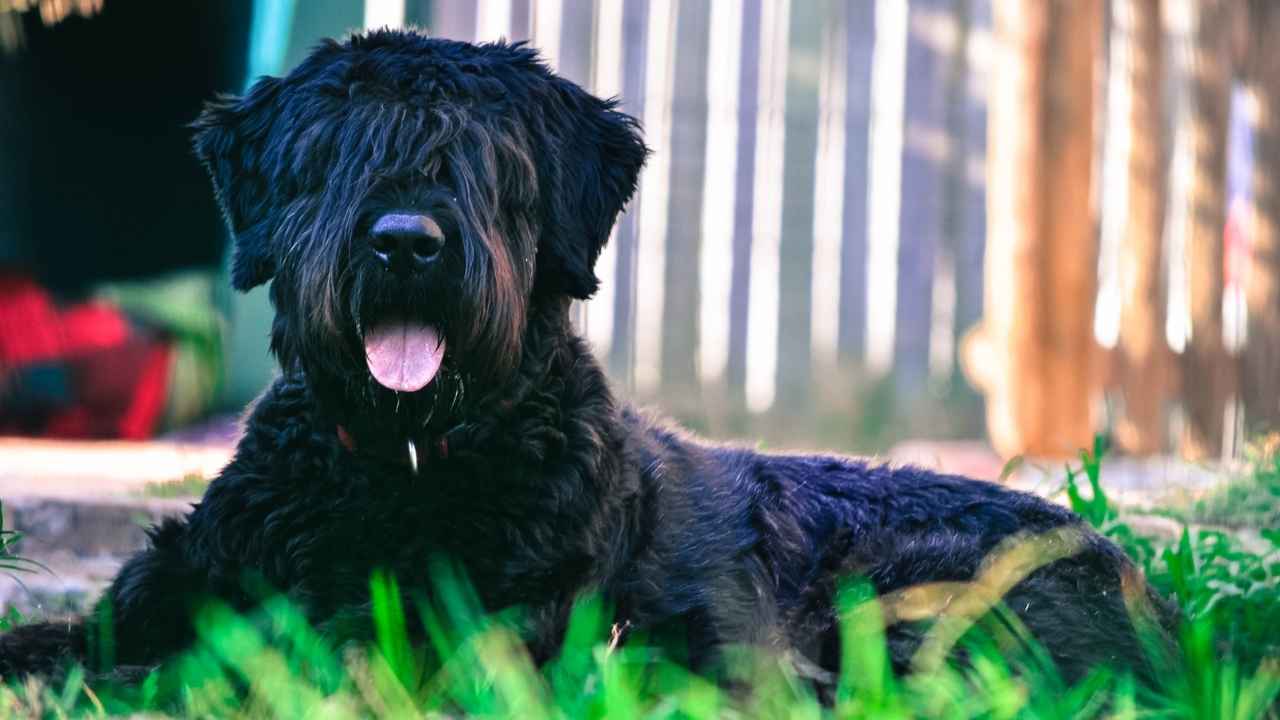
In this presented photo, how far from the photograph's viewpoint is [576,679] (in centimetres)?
267

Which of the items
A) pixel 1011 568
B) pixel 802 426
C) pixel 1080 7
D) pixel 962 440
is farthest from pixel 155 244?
pixel 1011 568

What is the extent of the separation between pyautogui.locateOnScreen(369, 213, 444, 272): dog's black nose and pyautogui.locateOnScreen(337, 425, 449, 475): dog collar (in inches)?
16.7

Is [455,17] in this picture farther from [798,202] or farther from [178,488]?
[178,488]

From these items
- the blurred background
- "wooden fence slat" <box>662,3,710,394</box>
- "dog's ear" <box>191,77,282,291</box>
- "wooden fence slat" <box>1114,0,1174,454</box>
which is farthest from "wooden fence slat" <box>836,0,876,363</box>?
"dog's ear" <box>191,77,282,291</box>

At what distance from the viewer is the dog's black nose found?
281 centimetres

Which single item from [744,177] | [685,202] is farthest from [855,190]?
[685,202]

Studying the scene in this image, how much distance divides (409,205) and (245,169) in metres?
0.67

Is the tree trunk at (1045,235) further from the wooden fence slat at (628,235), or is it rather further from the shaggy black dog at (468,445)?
the shaggy black dog at (468,445)

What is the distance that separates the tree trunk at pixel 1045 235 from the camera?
6.74 metres

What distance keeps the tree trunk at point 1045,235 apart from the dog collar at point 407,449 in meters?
4.21

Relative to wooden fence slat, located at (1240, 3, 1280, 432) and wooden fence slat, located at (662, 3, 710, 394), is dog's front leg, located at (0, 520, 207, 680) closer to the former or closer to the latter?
wooden fence slat, located at (662, 3, 710, 394)

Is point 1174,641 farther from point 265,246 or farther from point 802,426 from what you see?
point 802,426

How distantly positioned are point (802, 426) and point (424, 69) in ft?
15.5

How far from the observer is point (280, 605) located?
288 cm
